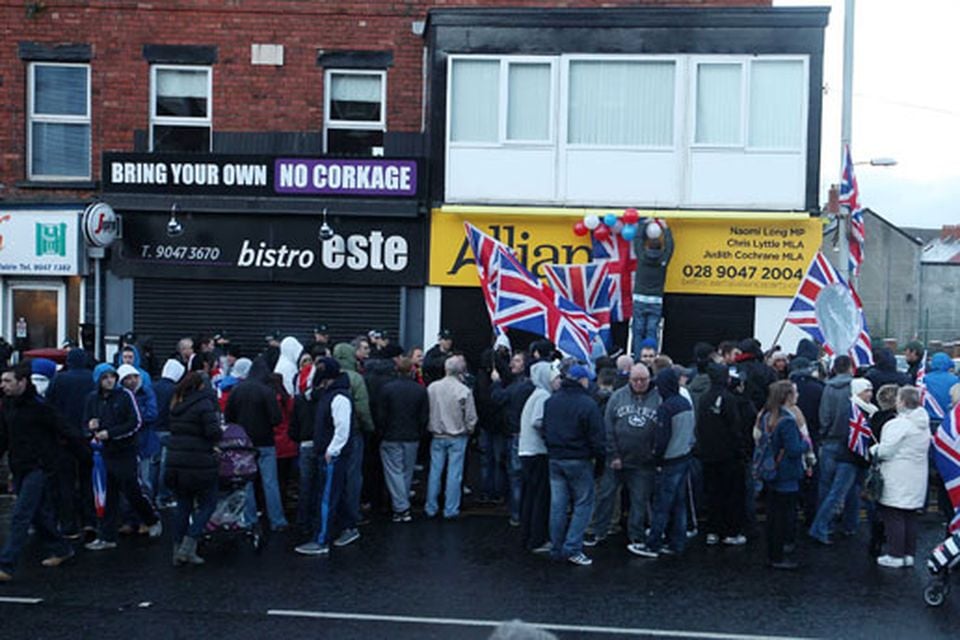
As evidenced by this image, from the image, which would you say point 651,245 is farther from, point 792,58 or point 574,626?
point 574,626

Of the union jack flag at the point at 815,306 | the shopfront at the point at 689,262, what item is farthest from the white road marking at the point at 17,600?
the shopfront at the point at 689,262

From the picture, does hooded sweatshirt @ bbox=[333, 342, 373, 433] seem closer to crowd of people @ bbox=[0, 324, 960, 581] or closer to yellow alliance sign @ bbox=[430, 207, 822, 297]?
crowd of people @ bbox=[0, 324, 960, 581]

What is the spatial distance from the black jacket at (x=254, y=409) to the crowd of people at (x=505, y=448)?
0.02 m

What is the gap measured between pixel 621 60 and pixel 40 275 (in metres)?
10.5

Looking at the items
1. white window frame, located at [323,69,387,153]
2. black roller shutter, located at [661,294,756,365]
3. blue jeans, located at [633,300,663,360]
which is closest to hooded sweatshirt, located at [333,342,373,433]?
blue jeans, located at [633,300,663,360]

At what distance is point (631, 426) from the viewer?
1020cm

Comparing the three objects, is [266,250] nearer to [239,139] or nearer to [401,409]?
[239,139]

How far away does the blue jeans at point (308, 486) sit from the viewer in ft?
34.8

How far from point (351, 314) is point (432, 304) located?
143cm

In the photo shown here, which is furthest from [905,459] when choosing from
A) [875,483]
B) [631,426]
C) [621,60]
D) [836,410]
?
[621,60]

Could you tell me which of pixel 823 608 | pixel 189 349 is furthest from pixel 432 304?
pixel 823 608

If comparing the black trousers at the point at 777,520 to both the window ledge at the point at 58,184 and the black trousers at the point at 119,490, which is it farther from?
the window ledge at the point at 58,184

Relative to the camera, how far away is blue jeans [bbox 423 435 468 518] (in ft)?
38.6

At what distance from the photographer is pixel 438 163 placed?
57.9ft
